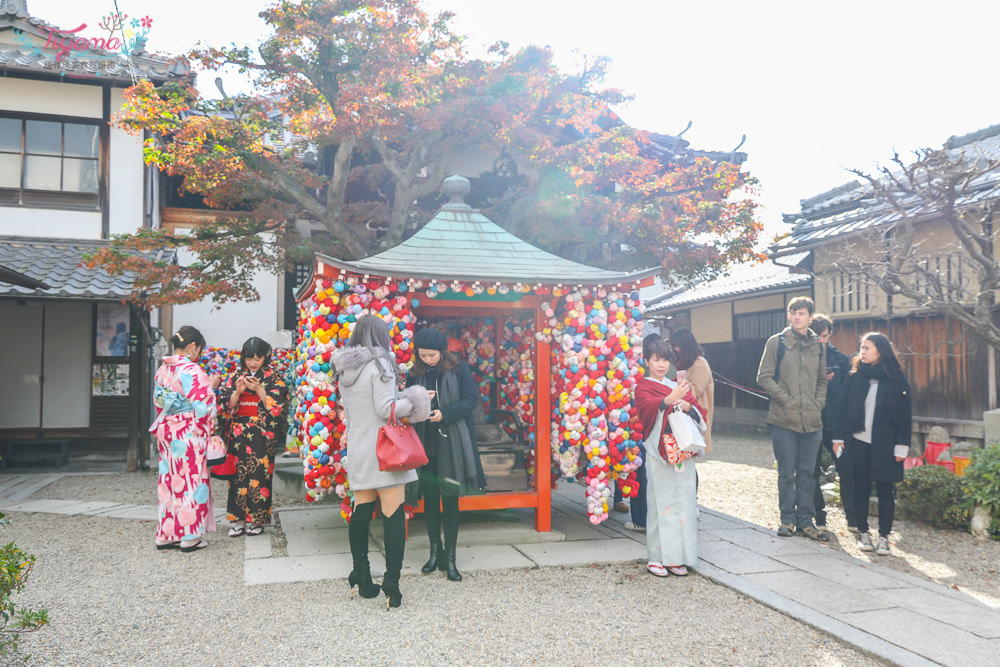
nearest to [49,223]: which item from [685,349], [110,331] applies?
[110,331]

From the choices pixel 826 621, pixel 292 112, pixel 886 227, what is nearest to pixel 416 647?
pixel 826 621

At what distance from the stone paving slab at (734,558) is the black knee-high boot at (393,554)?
254 cm

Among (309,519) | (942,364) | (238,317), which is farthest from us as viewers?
(238,317)

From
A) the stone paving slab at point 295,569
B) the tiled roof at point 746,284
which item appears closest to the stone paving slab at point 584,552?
the stone paving slab at point 295,569

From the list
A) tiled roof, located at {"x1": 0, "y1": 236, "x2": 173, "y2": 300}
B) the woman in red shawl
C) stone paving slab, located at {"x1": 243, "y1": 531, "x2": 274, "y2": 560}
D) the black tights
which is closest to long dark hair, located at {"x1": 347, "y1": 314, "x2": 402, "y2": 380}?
the black tights

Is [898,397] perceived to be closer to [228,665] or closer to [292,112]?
[228,665]

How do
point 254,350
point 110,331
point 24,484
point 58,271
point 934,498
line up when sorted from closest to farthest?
1. point 254,350
2. point 934,498
3. point 24,484
4. point 58,271
5. point 110,331

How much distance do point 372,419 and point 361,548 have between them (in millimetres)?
907

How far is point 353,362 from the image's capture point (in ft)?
13.9

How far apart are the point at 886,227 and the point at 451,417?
6972 millimetres

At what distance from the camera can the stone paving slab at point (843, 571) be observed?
15.6 ft

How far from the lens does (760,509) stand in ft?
24.7

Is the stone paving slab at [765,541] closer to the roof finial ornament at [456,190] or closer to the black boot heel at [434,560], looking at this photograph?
the black boot heel at [434,560]

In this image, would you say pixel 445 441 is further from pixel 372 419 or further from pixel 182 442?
pixel 182 442
